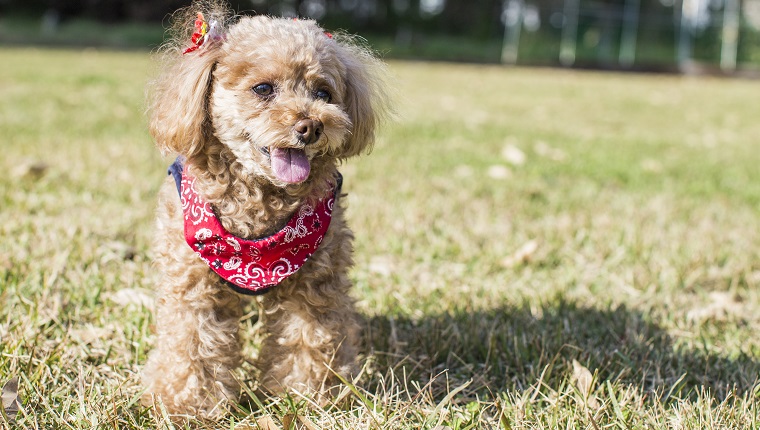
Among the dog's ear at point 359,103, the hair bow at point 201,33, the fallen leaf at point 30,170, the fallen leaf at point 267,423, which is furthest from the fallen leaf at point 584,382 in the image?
the fallen leaf at point 30,170

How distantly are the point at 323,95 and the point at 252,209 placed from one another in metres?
0.43

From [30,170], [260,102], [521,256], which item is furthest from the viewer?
[30,170]

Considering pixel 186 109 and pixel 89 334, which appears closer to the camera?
pixel 186 109

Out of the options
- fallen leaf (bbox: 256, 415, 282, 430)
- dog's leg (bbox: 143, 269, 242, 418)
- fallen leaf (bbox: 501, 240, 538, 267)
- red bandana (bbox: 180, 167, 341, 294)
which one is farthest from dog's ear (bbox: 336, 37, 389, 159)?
fallen leaf (bbox: 501, 240, 538, 267)

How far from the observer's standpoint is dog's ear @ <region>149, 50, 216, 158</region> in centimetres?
221

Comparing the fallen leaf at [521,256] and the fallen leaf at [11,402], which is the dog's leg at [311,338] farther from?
the fallen leaf at [521,256]

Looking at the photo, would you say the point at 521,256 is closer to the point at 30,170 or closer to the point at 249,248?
the point at 249,248

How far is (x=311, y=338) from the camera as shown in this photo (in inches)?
92.4

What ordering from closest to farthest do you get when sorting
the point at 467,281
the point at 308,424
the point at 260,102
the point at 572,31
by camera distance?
1. the point at 308,424
2. the point at 260,102
3. the point at 467,281
4. the point at 572,31

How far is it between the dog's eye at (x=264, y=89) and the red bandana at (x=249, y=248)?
373 millimetres

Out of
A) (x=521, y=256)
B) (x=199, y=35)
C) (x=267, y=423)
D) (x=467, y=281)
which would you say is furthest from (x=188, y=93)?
(x=521, y=256)

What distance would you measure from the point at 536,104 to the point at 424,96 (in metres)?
1.79

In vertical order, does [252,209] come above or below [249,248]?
above

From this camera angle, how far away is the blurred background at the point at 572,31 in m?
23.1
